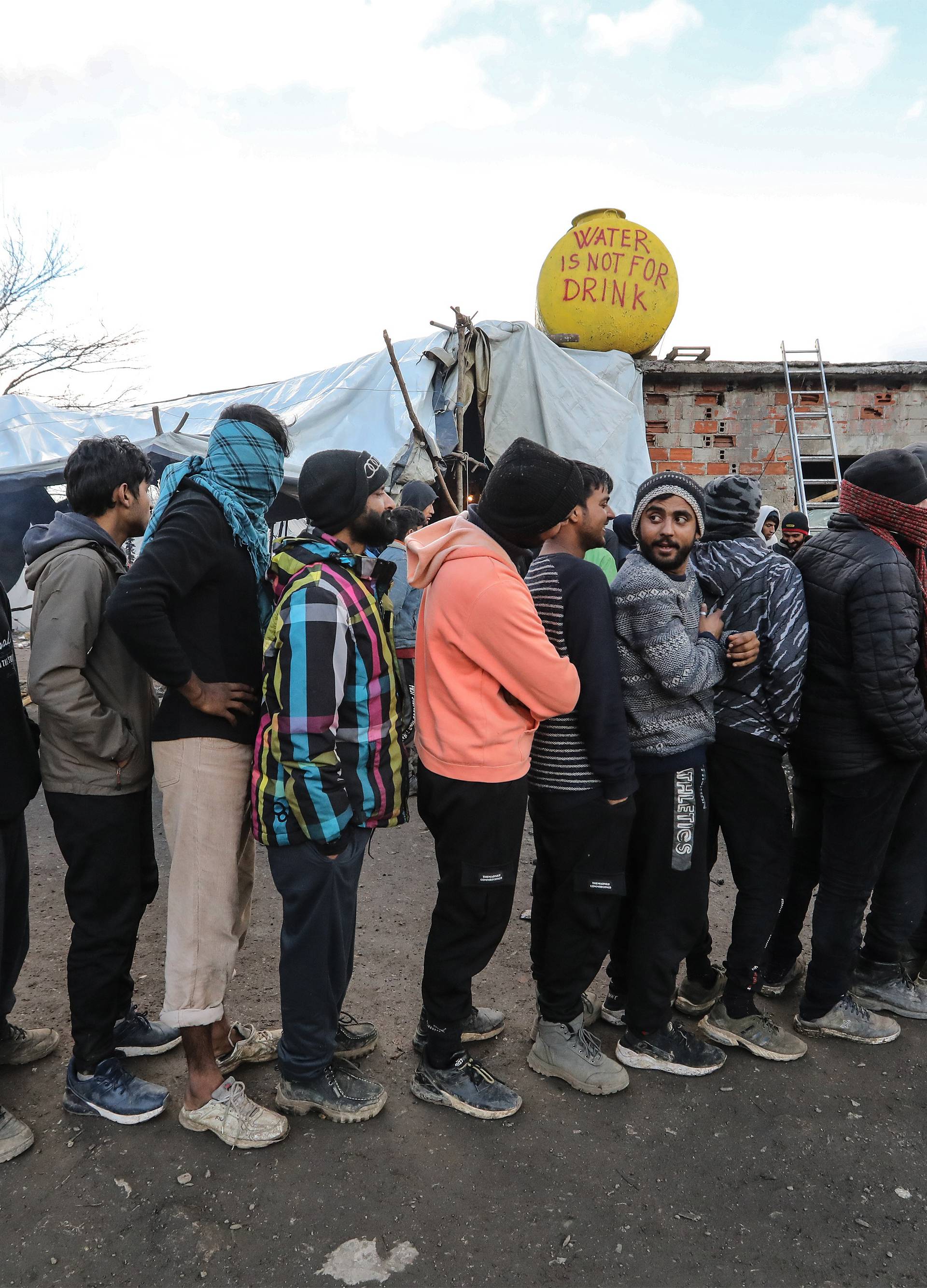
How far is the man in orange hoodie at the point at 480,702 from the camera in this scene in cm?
213

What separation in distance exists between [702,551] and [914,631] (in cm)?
72

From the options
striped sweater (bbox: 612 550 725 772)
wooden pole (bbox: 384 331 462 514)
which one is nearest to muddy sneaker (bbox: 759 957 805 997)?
striped sweater (bbox: 612 550 725 772)

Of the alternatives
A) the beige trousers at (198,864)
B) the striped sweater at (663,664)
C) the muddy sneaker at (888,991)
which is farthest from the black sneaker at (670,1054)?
the beige trousers at (198,864)

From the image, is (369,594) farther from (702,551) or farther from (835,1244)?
(835,1244)

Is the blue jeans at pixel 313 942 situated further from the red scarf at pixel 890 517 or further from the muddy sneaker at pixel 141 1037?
the red scarf at pixel 890 517

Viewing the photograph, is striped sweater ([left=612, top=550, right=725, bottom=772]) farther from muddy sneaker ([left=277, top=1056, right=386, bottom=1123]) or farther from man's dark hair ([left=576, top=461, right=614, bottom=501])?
muddy sneaker ([left=277, top=1056, right=386, bottom=1123])

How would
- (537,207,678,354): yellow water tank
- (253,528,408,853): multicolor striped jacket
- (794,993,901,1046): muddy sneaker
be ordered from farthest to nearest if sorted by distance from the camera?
(537,207,678,354): yellow water tank
(794,993,901,1046): muddy sneaker
(253,528,408,853): multicolor striped jacket

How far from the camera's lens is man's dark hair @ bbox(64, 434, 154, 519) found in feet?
7.86

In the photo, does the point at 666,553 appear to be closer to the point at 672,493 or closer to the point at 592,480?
the point at 672,493

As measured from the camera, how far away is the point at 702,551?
265 cm

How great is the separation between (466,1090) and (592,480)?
78.6 inches

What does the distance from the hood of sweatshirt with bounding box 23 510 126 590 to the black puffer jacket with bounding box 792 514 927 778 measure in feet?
7.61

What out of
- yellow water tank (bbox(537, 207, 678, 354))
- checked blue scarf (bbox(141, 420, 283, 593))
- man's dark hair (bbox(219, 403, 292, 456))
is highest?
yellow water tank (bbox(537, 207, 678, 354))

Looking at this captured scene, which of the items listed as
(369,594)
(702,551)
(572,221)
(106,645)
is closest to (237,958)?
(106,645)
